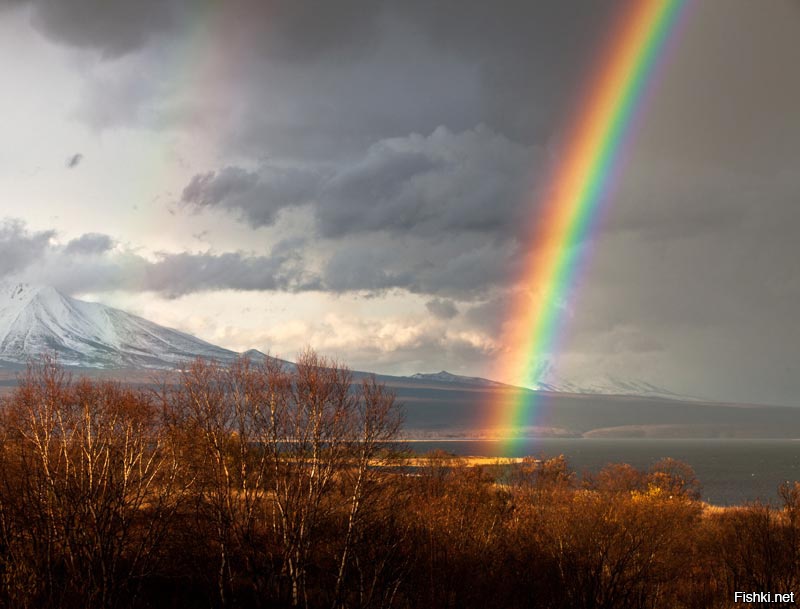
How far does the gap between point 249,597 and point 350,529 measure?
11210mm

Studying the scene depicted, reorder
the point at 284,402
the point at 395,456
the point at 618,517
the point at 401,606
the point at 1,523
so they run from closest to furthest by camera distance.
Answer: the point at 1,523 < the point at 401,606 < the point at 284,402 < the point at 395,456 < the point at 618,517

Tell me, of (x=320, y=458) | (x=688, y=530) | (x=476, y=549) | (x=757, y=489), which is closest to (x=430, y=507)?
(x=476, y=549)

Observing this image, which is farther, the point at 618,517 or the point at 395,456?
the point at 618,517

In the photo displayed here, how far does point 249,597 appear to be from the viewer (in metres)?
45.3

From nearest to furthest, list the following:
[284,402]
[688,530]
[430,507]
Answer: [284,402]
[430,507]
[688,530]

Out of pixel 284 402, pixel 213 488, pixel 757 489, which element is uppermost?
pixel 284 402

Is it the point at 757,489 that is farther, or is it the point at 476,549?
the point at 757,489

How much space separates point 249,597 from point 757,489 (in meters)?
182

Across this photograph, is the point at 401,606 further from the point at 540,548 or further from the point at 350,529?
the point at 540,548

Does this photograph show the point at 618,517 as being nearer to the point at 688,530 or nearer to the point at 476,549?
the point at 688,530

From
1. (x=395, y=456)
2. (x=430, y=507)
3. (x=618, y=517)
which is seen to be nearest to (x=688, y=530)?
(x=618, y=517)

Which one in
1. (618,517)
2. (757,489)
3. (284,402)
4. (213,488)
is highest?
(284,402)

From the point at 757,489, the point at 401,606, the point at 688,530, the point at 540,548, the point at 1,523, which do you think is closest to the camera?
the point at 1,523

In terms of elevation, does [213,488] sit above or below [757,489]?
above
